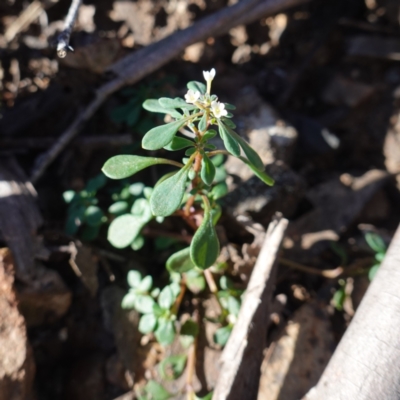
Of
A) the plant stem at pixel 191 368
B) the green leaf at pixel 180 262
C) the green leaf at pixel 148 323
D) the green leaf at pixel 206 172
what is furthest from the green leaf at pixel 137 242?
the green leaf at pixel 206 172

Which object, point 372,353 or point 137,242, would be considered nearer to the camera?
point 372,353

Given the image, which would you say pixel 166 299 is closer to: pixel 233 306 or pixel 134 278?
pixel 134 278

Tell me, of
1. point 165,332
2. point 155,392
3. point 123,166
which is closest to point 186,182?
point 123,166

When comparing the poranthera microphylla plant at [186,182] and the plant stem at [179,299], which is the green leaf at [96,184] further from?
the plant stem at [179,299]

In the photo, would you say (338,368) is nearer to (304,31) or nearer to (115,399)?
(115,399)

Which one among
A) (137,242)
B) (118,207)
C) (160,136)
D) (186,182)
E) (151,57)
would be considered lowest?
(137,242)

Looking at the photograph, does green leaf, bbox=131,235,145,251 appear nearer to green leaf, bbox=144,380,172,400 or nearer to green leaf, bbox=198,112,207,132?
green leaf, bbox=144,380,172,400
